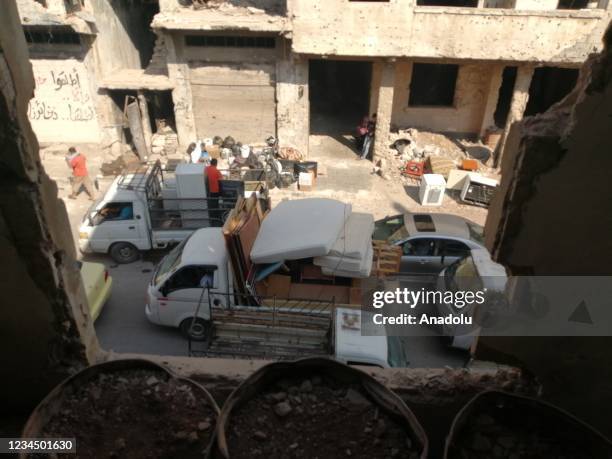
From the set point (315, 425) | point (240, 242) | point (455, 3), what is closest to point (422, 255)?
point (240, 242)

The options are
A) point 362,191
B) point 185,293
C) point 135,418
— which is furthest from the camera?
point 362,191

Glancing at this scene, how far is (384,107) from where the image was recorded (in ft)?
48.5

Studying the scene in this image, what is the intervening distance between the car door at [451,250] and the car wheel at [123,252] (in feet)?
21.8

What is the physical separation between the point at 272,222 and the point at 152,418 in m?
5.56

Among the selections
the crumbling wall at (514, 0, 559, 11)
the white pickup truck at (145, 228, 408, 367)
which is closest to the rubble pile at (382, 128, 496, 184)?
the crumbling wall at (514, 0, 559, 11)

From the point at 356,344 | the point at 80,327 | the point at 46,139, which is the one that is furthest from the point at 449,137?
the point at 80,327

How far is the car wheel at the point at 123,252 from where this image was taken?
9961mm

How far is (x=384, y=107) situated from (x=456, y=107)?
134 inches

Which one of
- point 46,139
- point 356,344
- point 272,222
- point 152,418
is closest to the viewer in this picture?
point 152,418

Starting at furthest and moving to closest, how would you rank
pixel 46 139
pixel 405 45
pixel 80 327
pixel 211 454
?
pixel 46 139 → pixel 405 45 → pixel 80 327 → pixel 211 454

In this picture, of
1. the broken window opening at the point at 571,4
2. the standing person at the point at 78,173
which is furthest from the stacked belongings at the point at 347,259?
the broken window opening at the point at 571,4

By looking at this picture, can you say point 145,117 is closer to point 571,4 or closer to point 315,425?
point 571,4

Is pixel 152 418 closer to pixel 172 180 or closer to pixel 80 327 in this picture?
pixel 80 327

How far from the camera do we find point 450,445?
202 cm
